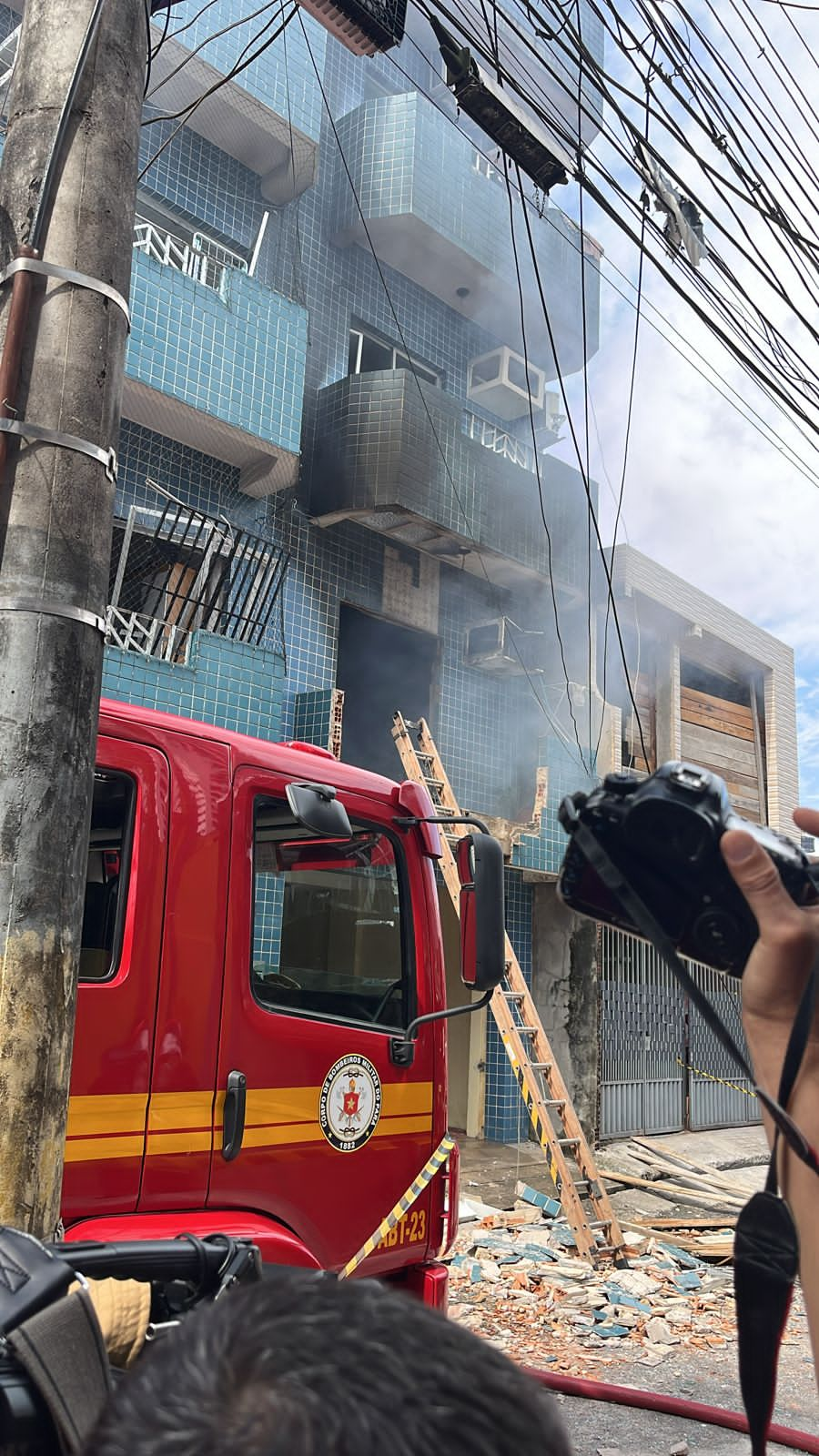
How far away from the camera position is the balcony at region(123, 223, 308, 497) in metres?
9.03

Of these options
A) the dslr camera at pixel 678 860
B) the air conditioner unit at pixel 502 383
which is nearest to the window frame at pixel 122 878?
the dslr camera at pixel 678 860

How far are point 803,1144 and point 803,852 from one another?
0.28 m

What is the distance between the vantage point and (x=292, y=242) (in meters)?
11.8

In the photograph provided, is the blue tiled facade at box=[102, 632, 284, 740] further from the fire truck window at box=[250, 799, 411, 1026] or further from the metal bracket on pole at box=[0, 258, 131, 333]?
the metal bracket on pole at box=[0, 258, 131, 333]

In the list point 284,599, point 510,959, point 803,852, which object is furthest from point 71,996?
point 284,599

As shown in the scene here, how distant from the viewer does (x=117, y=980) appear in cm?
316

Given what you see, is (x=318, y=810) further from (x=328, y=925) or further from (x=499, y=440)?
(x=499, y=440)

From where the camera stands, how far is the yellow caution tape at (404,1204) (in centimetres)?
374

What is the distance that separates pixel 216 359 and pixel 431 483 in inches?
110

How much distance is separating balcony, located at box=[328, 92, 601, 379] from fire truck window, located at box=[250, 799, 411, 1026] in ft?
29.9

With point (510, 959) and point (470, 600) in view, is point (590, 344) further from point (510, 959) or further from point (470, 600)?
point (510, 959)

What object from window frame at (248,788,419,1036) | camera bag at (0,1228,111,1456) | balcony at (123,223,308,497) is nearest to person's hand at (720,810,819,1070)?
camera bag at (0,1228,111,1456)

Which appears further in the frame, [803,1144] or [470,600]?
[470,600]

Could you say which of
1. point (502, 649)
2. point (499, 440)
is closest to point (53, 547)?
point (502, 649)
